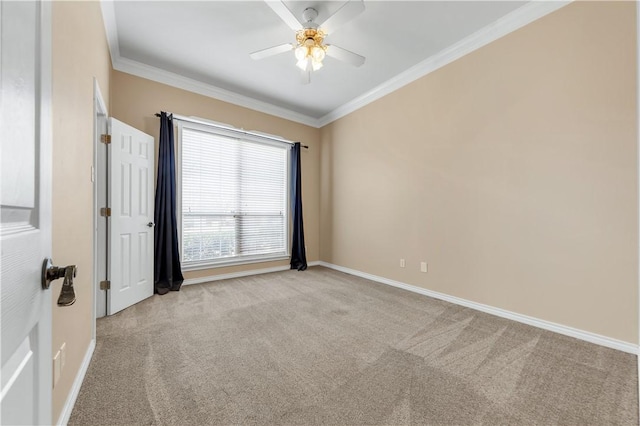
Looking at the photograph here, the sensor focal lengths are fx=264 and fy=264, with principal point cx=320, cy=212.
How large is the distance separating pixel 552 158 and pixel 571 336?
1.56 meters

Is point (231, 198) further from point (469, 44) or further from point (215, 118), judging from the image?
point (469, 44)

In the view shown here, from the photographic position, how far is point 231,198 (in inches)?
168

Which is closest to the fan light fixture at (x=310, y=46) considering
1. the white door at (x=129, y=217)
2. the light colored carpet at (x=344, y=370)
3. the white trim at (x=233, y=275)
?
the white door at (x=129, y=217)

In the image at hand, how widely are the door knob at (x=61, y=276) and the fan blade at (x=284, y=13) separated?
2188 millimetres

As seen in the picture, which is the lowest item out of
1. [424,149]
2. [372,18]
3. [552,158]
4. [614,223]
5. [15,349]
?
[15,349]

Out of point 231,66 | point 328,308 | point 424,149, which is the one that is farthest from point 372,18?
point 328,308

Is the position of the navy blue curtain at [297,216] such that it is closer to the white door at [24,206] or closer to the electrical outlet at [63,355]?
the electrical outlet at [63,355]

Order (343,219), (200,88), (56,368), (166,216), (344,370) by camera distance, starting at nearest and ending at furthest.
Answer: (56,368)
(344,370)
(166,216)
(200,88)
(343,219)

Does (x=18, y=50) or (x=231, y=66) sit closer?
(x=18, y=50)

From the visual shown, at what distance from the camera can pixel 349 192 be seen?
4625 millimetres

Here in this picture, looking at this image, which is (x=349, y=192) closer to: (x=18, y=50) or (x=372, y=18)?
(x=372, y=18)

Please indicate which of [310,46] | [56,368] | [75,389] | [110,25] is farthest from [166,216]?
[310,46]

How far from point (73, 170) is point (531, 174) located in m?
3.60

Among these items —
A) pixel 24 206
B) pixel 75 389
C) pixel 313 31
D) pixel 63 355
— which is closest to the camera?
pixel 24 206
